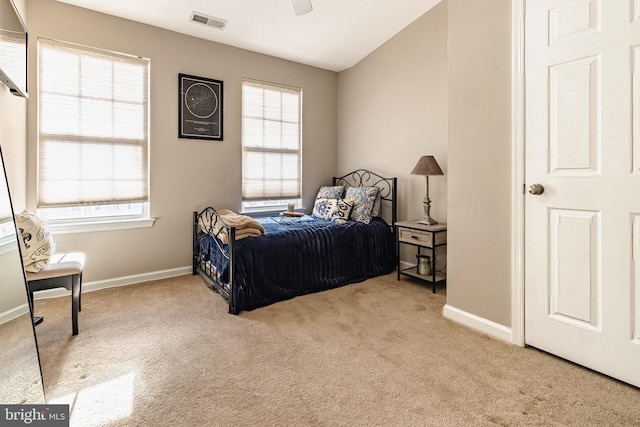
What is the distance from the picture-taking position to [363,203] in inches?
154

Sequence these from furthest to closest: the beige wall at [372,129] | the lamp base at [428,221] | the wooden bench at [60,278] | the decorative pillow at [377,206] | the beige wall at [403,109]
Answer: the decorative pillow at [377,206]
the beige wall at [403,109]
the lamp base at [428,221]
the beige wall at [372,129]
the wooden bench at [60,278]

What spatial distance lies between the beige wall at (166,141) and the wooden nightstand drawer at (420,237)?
2.00m

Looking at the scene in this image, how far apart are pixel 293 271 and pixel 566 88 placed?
2.37 metres

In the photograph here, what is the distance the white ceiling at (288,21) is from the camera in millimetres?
3117

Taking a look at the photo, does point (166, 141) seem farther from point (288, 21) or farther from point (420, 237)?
point (420, 237)

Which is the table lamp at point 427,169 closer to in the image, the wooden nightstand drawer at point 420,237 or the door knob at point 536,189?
the wooden nightstand drawer at point 420,237

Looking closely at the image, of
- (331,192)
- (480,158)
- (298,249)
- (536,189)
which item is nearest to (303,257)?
(298,249)

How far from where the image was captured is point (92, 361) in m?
1.95

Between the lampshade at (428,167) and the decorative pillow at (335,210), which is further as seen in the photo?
the decorative pillow at (335,210)

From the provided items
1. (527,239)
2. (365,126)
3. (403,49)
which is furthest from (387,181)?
(527,239)

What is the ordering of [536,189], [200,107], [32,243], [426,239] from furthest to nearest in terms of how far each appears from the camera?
[200,107]
[426,239]
[32,243]
[536,189]

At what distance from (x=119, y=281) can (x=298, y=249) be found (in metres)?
1.86

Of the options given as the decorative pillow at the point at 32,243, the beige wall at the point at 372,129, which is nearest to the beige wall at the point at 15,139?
the beige wall at the point at 372,129

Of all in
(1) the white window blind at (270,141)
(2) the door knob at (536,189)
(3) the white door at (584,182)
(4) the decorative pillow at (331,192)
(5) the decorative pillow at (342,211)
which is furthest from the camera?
(4) the decorative pillow at (331,192)
